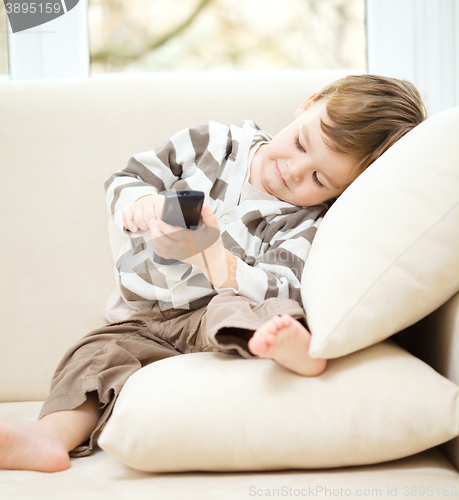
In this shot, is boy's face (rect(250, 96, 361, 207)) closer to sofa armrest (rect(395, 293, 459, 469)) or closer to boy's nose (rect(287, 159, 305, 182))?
boy's nose (rect(287, 159, 305, 182))

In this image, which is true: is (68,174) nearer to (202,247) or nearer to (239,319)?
(202,247)

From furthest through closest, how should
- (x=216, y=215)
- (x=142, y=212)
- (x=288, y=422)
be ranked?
(x=216, y=215)
(x=142, y=212)
(x=288, y=422)

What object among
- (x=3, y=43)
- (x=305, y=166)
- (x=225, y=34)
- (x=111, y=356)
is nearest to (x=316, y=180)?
(x=305, y=166)

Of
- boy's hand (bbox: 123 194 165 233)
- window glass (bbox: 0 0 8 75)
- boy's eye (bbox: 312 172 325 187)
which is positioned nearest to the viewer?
boy's hand (bbox: 123 194 165 233)

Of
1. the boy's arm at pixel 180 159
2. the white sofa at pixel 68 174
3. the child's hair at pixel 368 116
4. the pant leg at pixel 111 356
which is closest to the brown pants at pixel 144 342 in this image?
the pant leg at pixel 111 356

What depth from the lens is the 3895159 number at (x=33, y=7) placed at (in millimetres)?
1473

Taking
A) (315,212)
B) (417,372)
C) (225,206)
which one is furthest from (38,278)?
(417,372)

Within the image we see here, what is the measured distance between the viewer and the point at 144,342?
83 centimetres

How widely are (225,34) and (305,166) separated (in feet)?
2.90

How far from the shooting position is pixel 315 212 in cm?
94

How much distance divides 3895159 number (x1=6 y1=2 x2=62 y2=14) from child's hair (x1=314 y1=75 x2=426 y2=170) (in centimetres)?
109

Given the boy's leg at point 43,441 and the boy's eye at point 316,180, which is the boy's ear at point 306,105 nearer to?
the boy's eye at point 316,180

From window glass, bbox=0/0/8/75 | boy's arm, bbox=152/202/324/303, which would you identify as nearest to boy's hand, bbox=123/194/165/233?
boy's arm, bbox=152/202/324/303

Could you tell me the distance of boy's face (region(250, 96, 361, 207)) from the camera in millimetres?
875
